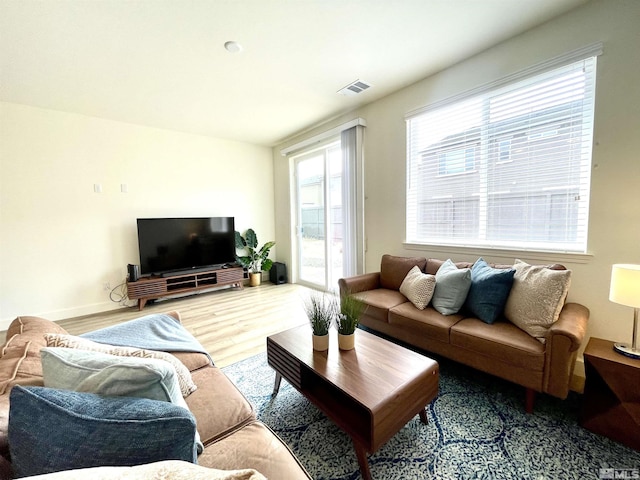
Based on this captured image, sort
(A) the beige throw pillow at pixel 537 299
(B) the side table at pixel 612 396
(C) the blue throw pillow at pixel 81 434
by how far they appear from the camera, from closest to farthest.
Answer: (C) the blue throw pillow at pixel 81 434 → (B) the side table at pixel 612 396 → (A) the beige throw pillow at pixel 537 299

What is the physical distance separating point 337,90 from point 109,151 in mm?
3339

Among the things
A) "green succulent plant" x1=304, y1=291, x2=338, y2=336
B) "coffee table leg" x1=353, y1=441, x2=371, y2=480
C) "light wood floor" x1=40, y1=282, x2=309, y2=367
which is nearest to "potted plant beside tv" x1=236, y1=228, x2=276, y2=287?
"light wood floor" x1=40, y1=282, x2=309, y2=367

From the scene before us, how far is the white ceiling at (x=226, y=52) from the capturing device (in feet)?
6.26

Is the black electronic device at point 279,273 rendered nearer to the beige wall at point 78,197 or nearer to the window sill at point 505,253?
the beige wall at point 78,197

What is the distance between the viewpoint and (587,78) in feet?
6.56

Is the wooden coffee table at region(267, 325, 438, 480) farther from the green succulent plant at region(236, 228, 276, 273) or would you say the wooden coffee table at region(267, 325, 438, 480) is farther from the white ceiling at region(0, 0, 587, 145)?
the green succulent plant at region(236, 228, 276, 273)

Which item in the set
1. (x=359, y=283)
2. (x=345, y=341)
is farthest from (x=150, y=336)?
(x=359, y=283)

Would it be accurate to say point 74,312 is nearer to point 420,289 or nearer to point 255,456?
point 255,456

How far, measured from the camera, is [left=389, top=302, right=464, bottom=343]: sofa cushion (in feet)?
6.61

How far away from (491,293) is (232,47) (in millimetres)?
2961

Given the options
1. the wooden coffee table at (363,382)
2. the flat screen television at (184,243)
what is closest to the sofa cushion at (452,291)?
the wooden coffee table at (363,382)

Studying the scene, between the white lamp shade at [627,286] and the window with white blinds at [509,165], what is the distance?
0.62 m

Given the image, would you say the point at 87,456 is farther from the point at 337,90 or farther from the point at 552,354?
the point at 337,90

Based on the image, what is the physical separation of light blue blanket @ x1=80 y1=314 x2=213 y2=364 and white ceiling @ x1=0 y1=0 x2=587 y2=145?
86.5 inches
